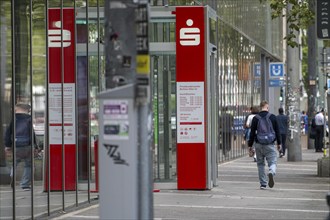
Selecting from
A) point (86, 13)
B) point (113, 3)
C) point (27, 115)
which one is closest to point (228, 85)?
point (86, 13)

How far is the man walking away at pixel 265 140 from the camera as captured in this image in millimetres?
18188

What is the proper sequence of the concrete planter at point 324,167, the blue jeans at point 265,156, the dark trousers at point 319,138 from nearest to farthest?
the blue jeans at point 265,156, the concrete planter at point 324,167, the dark trousers at point 319,138

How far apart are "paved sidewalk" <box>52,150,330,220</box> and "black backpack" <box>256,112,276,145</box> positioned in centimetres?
95

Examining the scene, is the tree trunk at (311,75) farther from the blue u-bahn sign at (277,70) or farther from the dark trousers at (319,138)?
the dark trousers at (319,138)

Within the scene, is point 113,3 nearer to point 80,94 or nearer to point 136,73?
point 136,73

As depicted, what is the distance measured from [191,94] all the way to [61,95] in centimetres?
320

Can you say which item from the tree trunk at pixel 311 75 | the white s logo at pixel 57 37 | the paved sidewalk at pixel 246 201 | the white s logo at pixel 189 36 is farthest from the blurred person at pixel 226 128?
the white s logo at pixel 57 37

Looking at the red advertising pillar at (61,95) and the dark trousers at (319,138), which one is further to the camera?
the dark trousers at (319,138)

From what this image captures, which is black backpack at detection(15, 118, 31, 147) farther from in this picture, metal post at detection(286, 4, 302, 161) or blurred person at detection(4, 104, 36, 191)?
metal post at detection(286, 4, 302, 161)

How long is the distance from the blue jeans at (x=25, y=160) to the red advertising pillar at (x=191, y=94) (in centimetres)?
499

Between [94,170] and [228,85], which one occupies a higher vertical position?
[228,85]

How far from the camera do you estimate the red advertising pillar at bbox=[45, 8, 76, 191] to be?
14023 millimetres

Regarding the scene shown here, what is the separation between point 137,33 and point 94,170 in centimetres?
873

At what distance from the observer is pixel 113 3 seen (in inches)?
A: 295
